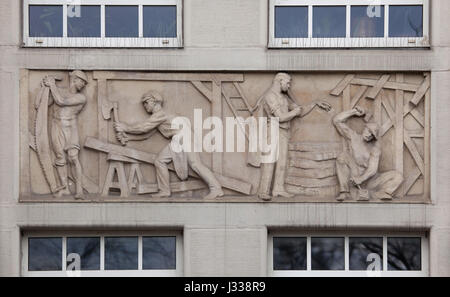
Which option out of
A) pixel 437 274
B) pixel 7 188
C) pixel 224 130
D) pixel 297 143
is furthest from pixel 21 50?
pixel 437 274

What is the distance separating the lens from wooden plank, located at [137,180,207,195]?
47.2 feet

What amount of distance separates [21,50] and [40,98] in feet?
2.25

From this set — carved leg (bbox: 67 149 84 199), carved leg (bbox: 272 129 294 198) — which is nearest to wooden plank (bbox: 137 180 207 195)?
carved leg (bbox: 67 149 84 199)

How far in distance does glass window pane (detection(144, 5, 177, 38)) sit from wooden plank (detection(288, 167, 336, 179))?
7.88 ft

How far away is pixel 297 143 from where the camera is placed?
47.4ft

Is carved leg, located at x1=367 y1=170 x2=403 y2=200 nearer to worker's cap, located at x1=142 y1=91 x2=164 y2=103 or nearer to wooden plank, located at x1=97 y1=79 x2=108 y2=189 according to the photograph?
worker's cap, located at x1=142 y1=91 x2=164 y2=103

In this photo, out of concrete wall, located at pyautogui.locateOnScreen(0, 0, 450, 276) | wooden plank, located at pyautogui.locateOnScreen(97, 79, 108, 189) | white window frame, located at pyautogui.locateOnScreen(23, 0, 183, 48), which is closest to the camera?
→ concrete wall, located at pyautogui.locateOnScreen(0, 0, 450, 276)

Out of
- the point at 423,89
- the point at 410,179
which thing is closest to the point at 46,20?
the point at 423,89

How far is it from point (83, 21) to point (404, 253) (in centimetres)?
527

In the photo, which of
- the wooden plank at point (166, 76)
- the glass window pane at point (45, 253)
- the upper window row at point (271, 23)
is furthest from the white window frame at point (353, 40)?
the glass window pane at point (45, 253)

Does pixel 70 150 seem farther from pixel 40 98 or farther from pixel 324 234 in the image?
pixel 324 234

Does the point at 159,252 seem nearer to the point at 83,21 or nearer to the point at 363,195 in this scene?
the point at 363,195

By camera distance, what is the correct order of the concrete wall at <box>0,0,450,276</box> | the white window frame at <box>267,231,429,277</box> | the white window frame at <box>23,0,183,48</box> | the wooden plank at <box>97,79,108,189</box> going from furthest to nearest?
the white window frame at <box>23,0,183,48</box>, the white window frame at <box>267,231,429,277</box>, the wooden plank at <box>97,79,108,189</box>, the concrete wall at <box>0,0,450,276</box>

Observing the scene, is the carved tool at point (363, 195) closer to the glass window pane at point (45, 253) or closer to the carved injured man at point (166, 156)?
the carved injured man at point (166, 156)
